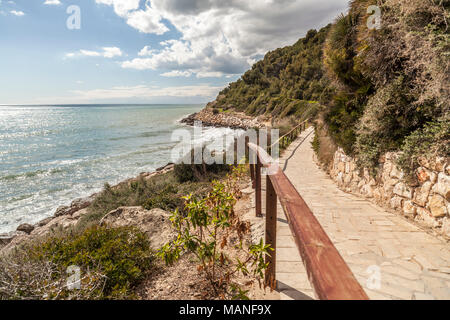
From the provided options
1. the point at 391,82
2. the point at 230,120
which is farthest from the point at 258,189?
the point at 230,120

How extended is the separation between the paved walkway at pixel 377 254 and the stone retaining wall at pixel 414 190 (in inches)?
7.6

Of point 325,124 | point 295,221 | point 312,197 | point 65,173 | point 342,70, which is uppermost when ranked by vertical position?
point 342,70

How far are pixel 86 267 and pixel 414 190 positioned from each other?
190 inches

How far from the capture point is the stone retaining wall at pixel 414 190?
10.3 feet

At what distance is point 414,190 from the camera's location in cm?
366

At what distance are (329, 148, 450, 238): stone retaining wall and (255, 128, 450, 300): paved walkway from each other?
19cm

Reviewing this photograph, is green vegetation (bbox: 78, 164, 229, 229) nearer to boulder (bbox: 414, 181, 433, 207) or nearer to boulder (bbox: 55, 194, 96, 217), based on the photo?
boulder (bbox: 55, 194, 96, 217)

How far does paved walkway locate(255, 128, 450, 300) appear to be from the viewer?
2326 millimetres

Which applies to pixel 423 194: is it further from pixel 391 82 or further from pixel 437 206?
pixel 391 82

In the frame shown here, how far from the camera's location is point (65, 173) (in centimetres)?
1555

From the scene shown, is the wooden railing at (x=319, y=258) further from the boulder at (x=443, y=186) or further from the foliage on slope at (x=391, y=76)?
A: the foliage on slope at (x=391, y=76)
